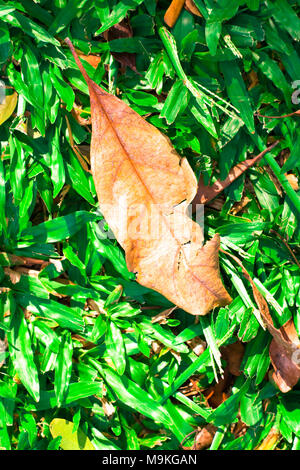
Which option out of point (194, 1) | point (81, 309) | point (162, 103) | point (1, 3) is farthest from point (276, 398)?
point (1, 3)

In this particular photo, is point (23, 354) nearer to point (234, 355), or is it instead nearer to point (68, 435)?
point (68, 435)

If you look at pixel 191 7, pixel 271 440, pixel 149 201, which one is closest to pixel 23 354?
pixel 149 201

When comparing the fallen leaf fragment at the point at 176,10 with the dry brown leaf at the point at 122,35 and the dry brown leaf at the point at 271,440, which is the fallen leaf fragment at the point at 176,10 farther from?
the dry brown leaf at the point at 271,440

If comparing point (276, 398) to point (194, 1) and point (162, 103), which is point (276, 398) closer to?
point (162, 103)

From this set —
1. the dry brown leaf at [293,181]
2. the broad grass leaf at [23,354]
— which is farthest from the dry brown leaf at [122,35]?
the broad grass leaf at [23,354]

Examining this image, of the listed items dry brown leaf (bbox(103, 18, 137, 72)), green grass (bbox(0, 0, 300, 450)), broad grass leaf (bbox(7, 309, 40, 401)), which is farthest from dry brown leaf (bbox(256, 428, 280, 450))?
dry brown leaf (bbox(103, 18, 137, 72))

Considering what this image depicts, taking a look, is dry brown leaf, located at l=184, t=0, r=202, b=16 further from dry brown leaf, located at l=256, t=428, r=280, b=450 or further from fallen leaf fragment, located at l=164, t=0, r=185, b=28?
dry brown leaf, located at l=256, t=428, r=280, b=450
